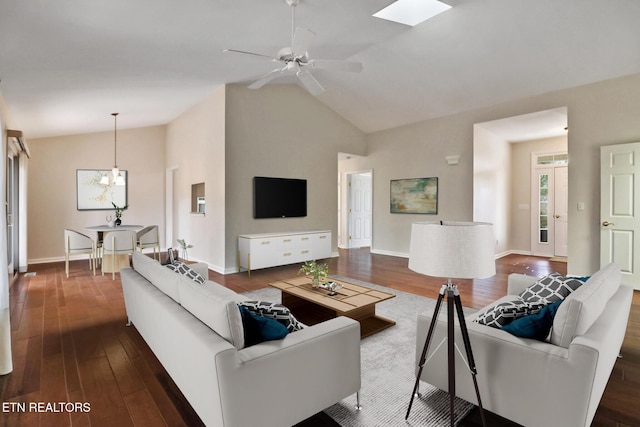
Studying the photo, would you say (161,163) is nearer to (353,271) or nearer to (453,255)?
(353,271)

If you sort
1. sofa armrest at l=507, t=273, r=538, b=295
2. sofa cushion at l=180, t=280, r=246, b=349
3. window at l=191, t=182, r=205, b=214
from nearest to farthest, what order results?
sofa cushion at l=180, t=280, r=246, b=349 → sofa armrest at l=507, t=273, r=538, b=295 → window at l=191, t=182, r=205, b=214

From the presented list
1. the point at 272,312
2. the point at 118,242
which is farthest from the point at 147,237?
the point at 272,312

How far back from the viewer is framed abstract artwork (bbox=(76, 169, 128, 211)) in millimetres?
6871

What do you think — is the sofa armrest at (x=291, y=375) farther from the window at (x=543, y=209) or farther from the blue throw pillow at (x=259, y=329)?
the window at (x=543, y=209)

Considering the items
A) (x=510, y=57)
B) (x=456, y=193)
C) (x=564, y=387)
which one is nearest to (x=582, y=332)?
(x=564, y=387)

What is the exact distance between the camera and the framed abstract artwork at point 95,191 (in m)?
6.87

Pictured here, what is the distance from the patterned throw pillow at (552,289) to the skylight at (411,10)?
3.10m

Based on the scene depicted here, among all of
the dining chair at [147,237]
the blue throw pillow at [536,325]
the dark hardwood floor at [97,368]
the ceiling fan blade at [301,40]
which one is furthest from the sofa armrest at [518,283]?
the dining chair at [147,237]

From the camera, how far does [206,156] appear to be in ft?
20.1

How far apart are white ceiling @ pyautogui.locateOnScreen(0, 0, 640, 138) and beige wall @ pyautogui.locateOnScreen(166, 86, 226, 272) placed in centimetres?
52

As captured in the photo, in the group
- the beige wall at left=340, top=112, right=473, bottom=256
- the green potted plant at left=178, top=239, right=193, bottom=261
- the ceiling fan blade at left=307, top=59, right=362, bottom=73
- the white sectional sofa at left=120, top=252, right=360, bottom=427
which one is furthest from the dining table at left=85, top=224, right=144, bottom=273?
the beige wall at left=340, top=112, right=473, bottom=256

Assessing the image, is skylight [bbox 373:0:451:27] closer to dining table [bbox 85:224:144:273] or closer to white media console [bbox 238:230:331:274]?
white media console [bbox 238:230:331:274]

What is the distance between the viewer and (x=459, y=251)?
4.96 ft

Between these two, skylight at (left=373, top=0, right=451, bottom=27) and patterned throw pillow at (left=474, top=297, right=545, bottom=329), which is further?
skylight at (left=373, top=0, right=451, bottom=27)
